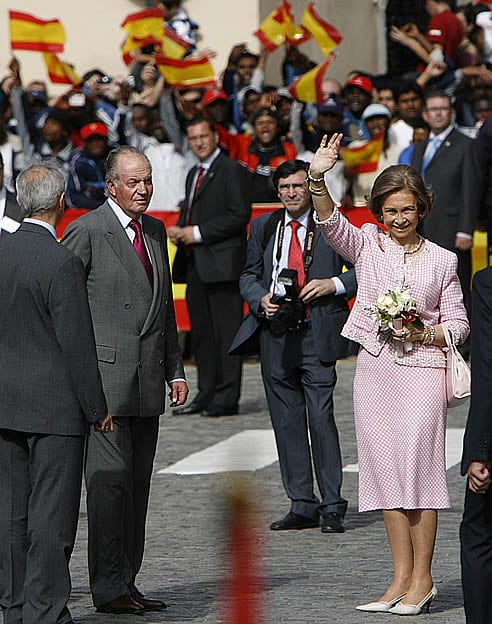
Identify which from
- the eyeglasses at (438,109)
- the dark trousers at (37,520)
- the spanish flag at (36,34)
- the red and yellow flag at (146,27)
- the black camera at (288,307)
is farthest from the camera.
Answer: the red and yellow flag at (146,27)

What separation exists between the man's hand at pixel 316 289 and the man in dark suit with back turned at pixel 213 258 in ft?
13.9

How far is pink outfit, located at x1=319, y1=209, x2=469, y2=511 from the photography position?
7.70m

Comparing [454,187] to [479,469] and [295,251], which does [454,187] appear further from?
[479,469]

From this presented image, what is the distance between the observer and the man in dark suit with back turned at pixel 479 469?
6062 millimetres

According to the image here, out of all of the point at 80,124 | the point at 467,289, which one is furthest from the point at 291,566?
the point at 80,124

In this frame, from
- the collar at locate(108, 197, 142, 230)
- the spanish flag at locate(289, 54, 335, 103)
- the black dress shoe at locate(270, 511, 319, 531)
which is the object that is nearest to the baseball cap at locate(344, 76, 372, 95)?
the spanish flag at locate(289, 54, 335, 103)

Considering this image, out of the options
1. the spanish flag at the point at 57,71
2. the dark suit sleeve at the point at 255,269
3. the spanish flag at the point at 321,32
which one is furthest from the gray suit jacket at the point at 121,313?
the spanish flag at the point at 57,71

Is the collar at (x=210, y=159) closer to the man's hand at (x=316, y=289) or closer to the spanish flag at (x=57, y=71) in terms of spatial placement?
the man's hand at (x=316, y=289)

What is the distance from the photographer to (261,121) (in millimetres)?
15914

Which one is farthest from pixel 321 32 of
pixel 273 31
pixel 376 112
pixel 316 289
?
pixel 316 289

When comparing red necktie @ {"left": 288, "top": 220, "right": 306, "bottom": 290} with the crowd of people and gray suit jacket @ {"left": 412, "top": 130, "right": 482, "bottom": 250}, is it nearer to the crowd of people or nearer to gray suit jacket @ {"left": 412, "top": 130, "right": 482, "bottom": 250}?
the crowd of people

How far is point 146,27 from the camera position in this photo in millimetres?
20125

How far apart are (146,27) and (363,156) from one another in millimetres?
5335

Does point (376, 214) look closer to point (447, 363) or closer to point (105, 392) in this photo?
point (447, 363)
